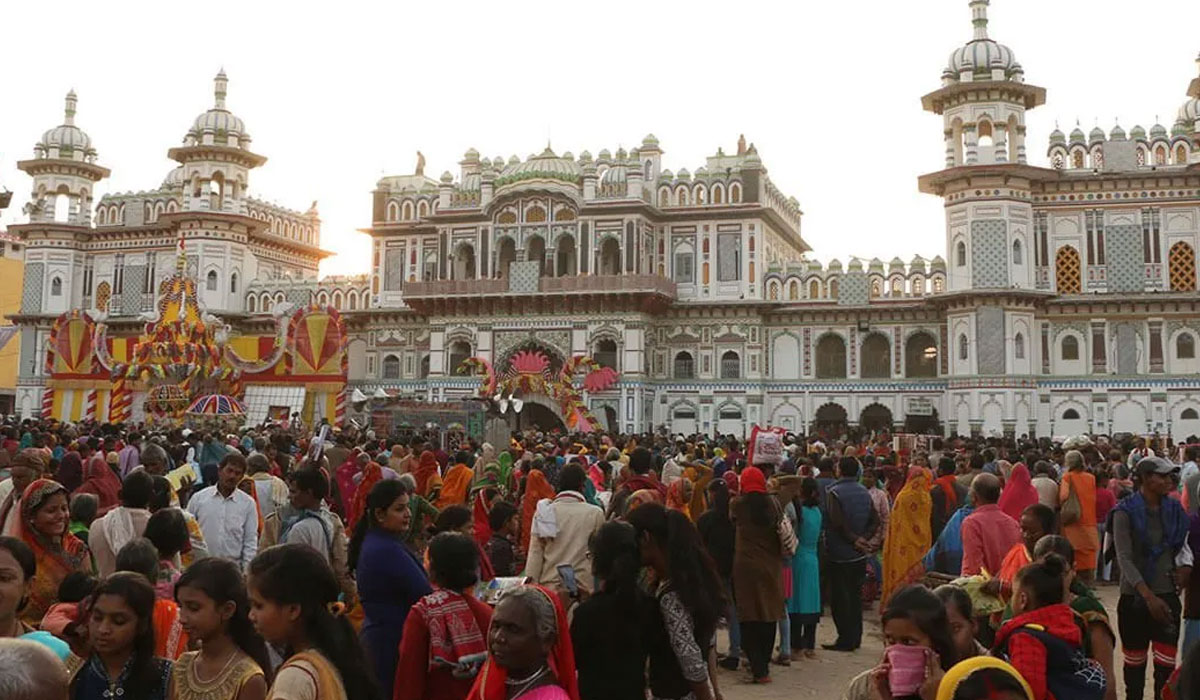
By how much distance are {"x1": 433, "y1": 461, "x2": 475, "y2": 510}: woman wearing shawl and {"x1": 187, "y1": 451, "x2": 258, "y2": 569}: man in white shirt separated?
11.8ft

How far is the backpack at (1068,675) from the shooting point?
159 inches

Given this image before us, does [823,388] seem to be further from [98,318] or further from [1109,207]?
[98,318]

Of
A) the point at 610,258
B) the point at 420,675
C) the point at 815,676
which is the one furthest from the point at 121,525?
the point at 610,258

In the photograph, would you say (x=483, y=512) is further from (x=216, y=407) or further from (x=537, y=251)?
(x=537, y=251)

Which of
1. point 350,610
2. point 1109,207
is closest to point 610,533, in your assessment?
point 350,610

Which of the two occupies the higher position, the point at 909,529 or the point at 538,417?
the point at 538,417

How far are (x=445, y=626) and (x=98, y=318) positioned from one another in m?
44.2

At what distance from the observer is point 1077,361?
109 ft

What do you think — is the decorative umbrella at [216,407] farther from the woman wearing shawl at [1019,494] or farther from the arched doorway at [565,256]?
the woman wearing shawl at [1019,494]

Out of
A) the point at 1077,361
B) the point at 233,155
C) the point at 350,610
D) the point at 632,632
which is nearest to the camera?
the point at 632,632

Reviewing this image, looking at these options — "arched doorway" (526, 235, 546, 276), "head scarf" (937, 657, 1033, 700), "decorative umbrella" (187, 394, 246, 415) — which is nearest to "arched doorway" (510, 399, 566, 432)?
"arched doorway" (526, 235, 546, 276)

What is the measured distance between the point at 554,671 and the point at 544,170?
35.4 meters

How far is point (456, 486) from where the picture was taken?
1098cm

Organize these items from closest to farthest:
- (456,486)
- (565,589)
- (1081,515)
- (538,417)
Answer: (565,589)
(1081,515)
(456,486)
(538,417)
